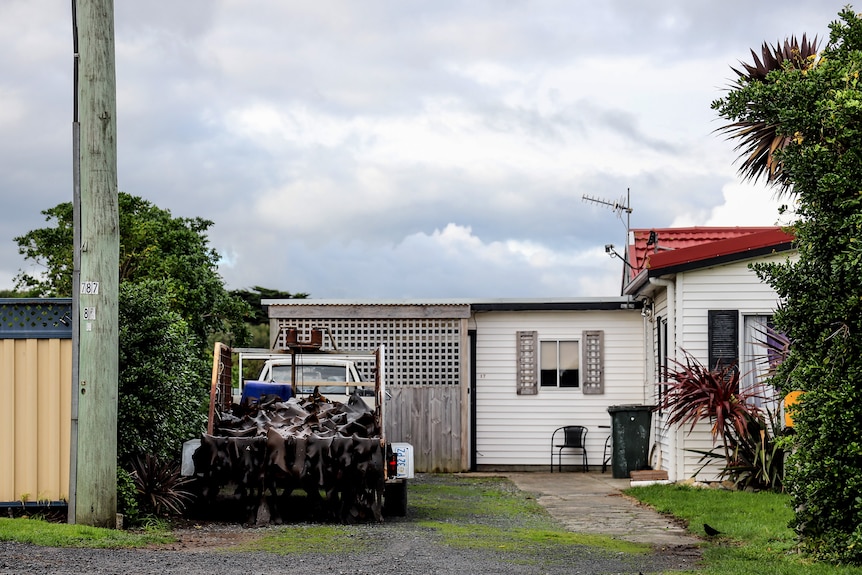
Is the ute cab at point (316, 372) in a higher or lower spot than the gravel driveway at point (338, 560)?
higher

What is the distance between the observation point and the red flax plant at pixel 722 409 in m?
14.3

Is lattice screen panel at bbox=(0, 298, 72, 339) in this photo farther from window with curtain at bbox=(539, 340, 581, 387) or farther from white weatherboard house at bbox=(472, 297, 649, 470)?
window with curtain at bbox=(539, 340, 581, 387)

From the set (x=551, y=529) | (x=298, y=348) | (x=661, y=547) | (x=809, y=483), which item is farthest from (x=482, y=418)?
(x=809, y=483)

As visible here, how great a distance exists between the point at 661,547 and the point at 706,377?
18.0 ft

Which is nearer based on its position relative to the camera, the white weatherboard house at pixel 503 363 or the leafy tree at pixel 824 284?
the leafy tree at pixel 824 284

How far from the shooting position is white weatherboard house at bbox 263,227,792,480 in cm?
1920

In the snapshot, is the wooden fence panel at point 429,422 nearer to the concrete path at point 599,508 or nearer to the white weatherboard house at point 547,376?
the white weatherboard house at point 547,376

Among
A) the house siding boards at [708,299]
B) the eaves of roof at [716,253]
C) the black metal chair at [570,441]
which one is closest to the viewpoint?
the eaves of roof at [716,253]

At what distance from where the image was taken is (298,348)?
12.6 metres

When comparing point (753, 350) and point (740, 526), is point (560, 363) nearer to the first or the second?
point (753, 350)

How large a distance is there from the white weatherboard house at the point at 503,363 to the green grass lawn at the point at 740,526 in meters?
4.53

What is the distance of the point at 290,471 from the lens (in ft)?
33.8

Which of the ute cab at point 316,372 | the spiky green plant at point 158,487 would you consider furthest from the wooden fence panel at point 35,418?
the ute cab at point 316,372

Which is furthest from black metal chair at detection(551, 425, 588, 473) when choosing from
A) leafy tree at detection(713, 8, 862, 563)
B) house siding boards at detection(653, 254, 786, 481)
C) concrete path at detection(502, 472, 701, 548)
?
leafy tree at detection(713, 8, 862, 563)
